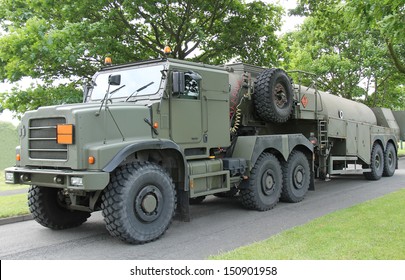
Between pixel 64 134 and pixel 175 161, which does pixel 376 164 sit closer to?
pixel 175 161

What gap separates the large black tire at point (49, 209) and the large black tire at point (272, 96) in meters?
4.48

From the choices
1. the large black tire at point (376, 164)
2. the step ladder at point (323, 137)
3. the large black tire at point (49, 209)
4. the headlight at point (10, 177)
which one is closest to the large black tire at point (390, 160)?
the large black tire at point (376, 164)

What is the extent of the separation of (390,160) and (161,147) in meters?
11.2

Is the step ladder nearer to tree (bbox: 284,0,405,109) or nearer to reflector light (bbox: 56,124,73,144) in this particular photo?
reflector light (bbox: 56,124,73,144)

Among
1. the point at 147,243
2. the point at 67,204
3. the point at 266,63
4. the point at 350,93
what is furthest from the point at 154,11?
the point at 350,93

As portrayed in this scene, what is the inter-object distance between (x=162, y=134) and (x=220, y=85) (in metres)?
1.90

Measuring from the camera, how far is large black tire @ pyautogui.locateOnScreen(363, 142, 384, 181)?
44.6 ft

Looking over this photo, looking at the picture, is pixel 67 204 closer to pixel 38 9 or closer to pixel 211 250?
pixel 211 250

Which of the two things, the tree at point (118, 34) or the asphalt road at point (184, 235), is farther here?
the tree at point (118, 34)

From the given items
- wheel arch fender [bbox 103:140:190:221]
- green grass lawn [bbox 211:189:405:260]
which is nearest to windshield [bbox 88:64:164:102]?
wheel arch fender [bbox 103:140:190:221]

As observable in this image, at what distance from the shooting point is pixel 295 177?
989 centimetres

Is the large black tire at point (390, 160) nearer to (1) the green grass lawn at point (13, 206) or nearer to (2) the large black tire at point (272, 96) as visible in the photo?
(2) the large black tire at point (272, 96)

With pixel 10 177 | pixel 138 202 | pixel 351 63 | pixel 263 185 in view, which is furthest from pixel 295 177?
pixel 351 63

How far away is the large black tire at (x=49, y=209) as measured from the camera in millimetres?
7000
